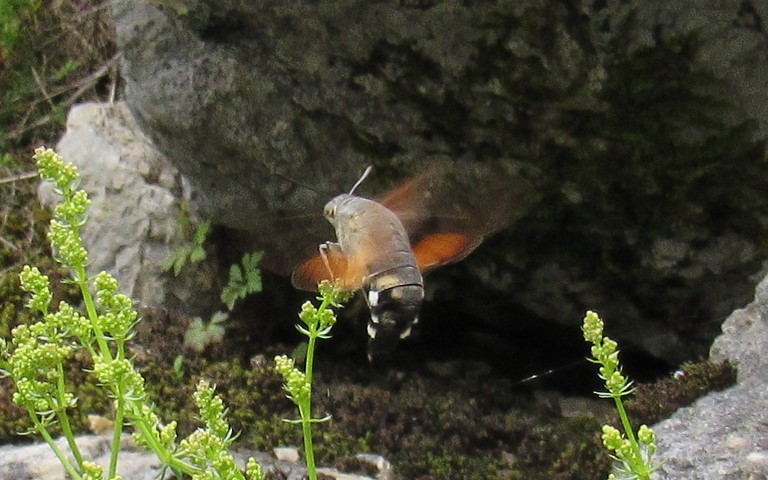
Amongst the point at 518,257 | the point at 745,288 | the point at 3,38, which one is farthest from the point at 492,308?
the point at 3,38

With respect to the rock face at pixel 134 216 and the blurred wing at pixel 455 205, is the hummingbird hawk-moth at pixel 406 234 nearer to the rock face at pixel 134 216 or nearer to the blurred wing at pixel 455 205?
the blurred wing at pixel 455 205

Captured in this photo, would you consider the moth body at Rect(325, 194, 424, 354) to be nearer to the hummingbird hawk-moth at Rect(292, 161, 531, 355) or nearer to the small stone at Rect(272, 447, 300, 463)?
the hummingbird hawk-moth at Rect(292, 161, 531, 355)

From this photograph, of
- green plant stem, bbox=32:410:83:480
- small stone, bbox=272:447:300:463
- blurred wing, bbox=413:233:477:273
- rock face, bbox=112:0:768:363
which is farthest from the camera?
small stone, bbox=272:447:300:463

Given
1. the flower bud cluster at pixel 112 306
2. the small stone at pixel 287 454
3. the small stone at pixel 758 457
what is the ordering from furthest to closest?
the small stone at pixel 287 454
the small stone at pixel 758 457
the flower bud cluster at pixel 112 306

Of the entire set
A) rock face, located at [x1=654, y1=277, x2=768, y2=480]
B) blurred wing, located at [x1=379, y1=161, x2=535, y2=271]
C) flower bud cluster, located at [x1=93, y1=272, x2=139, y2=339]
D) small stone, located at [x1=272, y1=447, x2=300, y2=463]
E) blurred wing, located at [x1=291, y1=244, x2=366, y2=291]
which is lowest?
rock face, located at [x1=654, y1=277, x2=768, y2=480]

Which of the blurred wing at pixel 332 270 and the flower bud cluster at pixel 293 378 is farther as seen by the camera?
the blurred wing at pixel 332 270

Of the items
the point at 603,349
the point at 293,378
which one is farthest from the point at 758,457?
the point at 293,378

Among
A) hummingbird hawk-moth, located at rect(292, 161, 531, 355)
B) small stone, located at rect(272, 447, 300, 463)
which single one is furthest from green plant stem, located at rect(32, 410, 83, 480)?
small stone, located at rect(272, 447, 300, 463)

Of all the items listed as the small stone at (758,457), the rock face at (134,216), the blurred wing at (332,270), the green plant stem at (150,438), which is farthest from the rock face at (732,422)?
the rock face at (134,216)
